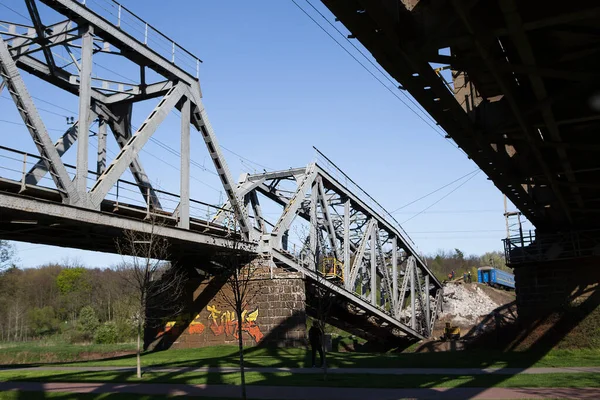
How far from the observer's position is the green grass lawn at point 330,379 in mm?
13836

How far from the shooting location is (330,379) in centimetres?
1564

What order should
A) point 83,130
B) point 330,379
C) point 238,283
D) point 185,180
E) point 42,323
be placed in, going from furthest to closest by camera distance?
point 42,323, point 185,180, point 83,130, point 330,379, point 238,283

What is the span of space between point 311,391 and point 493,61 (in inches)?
324

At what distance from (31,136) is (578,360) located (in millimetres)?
19671

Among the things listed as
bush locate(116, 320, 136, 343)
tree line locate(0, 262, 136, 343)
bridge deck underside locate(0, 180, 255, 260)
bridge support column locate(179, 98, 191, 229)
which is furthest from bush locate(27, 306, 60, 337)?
bridge support column locate(179, 98, 191, 229)

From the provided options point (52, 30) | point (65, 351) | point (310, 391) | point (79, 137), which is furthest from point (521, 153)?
point (65, 351)

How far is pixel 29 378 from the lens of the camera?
17.5 metres

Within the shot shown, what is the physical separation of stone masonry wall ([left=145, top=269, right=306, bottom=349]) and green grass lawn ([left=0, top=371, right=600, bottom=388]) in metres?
10.1

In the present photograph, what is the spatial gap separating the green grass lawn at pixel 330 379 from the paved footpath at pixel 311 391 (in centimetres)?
82

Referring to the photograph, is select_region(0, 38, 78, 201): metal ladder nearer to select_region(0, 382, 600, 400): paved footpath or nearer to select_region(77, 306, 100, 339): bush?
select_region(0, 382, 600, 400): paved footpath

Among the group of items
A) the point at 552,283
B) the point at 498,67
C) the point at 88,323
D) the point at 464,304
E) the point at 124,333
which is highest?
the point at 498,67

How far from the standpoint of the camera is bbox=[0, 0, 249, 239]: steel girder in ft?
58.8

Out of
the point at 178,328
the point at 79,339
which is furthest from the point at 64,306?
the point at 178,328

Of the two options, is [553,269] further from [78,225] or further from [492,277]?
[492,277]
